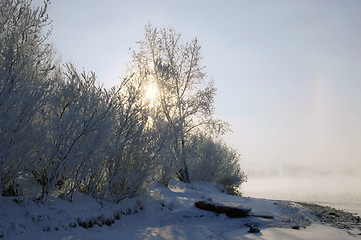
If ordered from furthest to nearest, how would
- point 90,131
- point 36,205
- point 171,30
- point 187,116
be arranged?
1. point 171,30
2. point 187,116
3. point 90,131
4. point 36,205

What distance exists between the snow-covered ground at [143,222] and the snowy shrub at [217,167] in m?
11.2

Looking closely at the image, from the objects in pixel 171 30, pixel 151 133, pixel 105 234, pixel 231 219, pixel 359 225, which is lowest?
pixel 105 234

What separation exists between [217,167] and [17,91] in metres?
16.3

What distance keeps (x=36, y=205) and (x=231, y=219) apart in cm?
457

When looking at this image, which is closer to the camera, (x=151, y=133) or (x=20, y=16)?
(x=20, y=16)

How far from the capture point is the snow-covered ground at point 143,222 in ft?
15.6

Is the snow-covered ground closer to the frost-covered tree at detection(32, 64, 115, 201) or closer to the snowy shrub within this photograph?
the frost-covered tree at detection(32, 64, 115, 201)

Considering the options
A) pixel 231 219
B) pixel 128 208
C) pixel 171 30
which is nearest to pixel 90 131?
pixel 128 208

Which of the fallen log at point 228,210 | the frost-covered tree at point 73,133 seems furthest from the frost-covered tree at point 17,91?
the fallen log at point 228,210

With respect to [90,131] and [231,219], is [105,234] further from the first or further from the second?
[231,219]

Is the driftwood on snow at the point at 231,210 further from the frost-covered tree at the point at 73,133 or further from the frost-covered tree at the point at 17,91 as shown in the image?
the frost-covered tree at the point at 17,91

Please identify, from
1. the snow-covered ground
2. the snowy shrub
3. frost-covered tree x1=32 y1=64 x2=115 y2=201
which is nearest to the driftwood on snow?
the snow-covered ground

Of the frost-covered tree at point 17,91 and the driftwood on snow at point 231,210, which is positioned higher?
the frost-covered tree at point 17,91

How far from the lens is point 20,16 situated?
17.4 ft
